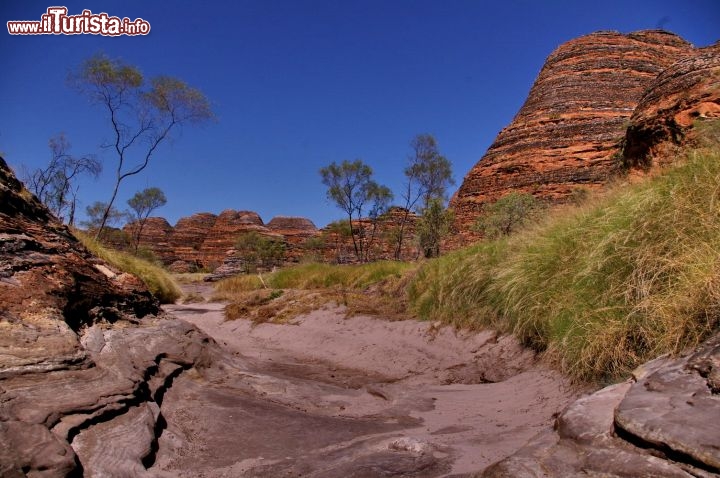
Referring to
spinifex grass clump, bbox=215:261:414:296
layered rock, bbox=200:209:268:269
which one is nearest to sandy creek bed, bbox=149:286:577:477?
spinifex grass clump, bbox=215:261:414:296

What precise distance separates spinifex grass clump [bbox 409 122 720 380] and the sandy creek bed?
0.37 meters

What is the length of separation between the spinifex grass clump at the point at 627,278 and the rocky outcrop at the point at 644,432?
0.66 metres

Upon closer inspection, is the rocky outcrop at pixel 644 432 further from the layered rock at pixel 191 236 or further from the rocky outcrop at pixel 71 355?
the layered rock at pixel 191 236

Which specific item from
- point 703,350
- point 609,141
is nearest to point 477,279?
point 703,350

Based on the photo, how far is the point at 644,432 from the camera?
62.0 inches

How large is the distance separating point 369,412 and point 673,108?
19.2ft

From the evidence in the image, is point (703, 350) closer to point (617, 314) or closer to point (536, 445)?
point (536, 445)

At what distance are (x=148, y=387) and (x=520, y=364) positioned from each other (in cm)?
334

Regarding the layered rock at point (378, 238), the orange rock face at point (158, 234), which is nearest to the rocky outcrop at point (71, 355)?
the layered rock at point (378, 238)

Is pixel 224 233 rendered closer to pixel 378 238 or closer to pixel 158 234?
pixel 158 234

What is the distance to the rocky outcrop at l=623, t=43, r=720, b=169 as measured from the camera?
562 cm

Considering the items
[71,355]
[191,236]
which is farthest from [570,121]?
[191,236]

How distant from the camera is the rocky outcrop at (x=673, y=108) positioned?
5.62 metres

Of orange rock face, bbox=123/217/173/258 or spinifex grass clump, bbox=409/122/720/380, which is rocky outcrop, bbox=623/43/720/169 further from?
orange rock face, bbox=123/217/173/258
